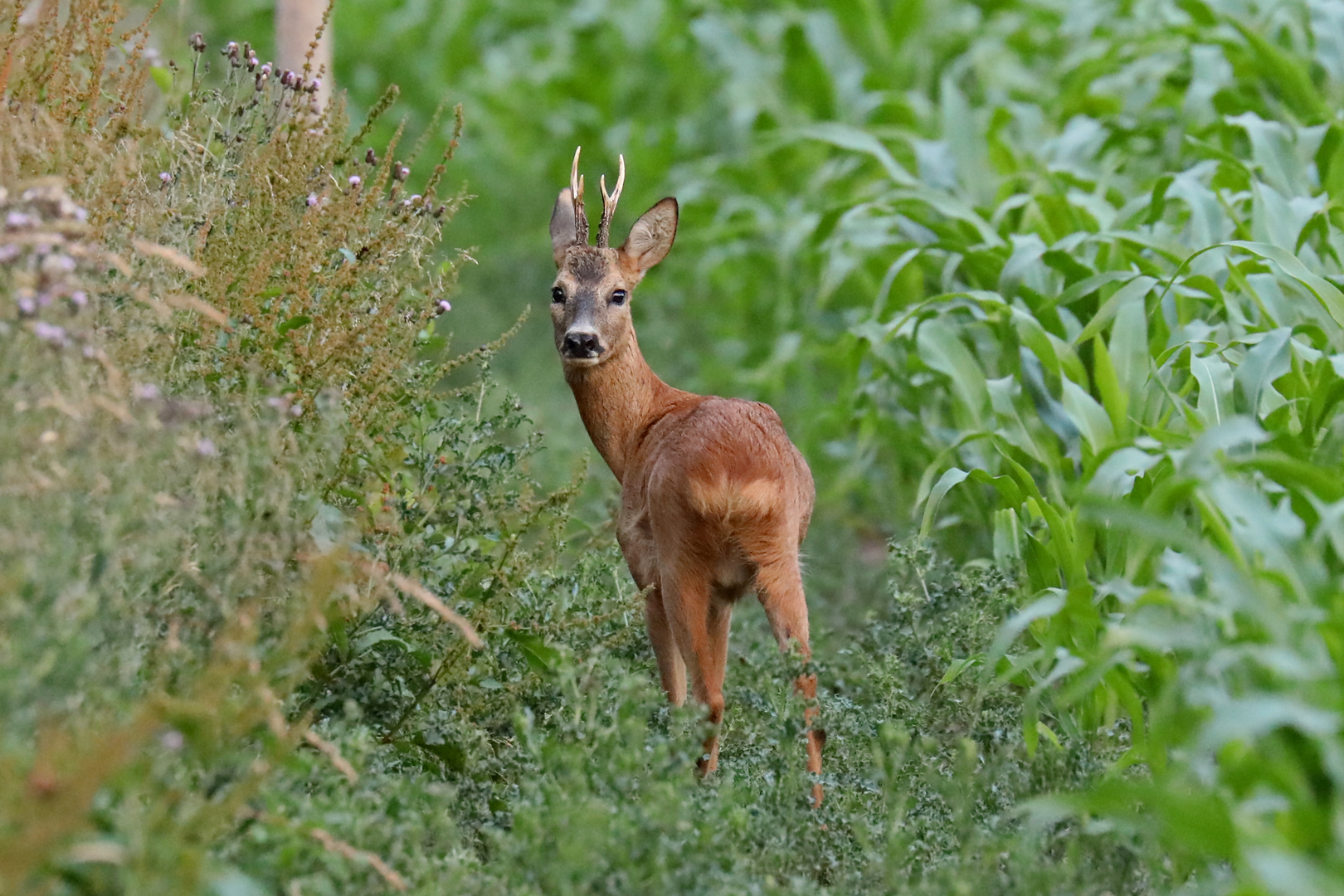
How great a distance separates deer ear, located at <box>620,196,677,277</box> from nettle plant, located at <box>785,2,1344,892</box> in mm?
859

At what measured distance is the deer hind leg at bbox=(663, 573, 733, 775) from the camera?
13.3 feet

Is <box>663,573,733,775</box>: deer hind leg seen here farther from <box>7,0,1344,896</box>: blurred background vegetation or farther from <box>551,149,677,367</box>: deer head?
<box>551,149,677,367</box>: deer head

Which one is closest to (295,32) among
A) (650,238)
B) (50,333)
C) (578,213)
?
(578,213)

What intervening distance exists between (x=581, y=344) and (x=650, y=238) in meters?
0.55

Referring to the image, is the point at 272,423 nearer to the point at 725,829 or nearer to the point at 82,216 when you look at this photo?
the point at 82,216

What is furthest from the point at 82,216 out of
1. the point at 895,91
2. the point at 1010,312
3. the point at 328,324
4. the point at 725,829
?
the point at 895,91

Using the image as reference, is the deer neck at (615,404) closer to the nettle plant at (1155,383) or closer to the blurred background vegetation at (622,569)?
the blurred background vegetation at (622,569)

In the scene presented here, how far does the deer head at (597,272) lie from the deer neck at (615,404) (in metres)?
0.05

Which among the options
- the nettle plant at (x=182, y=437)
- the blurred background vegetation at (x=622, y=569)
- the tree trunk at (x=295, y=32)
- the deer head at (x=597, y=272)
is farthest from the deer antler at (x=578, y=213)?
the tree trunk at (x=295, y=32)

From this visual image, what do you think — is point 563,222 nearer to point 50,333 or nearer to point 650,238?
point 650,238

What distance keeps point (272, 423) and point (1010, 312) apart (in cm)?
251

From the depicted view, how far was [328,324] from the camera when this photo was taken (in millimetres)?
3879

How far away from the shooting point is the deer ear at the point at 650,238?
16.4 ft

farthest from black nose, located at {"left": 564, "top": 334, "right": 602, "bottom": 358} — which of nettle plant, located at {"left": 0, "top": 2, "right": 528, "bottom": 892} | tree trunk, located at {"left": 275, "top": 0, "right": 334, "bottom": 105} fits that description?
tree trunk, located at {"left": 275, "top": 0, "right": 334, "bottom": 105}
